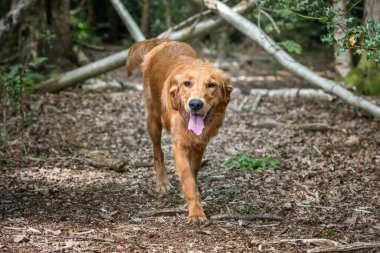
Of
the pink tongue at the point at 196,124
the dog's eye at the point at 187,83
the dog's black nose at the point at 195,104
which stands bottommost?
the pink tongue at the point at 196,124

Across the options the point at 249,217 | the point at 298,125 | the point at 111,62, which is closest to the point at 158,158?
the point at 249,217

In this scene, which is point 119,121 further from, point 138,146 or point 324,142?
point 324,142

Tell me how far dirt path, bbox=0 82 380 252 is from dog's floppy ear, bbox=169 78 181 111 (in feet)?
3.69

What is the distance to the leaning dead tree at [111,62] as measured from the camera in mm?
11516

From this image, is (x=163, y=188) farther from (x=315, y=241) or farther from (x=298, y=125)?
(x=298, y=125)

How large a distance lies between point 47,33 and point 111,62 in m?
1.96

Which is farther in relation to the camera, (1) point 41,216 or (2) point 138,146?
(2) point 138,146

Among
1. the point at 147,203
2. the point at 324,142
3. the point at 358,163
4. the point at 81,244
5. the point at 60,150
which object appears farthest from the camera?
the point at 324,142

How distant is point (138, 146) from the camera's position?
9.22 meters

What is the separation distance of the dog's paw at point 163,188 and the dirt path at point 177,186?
10 centimetres

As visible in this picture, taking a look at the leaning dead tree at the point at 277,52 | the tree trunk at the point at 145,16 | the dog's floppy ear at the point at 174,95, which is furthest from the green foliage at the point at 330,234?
the tree trunk at the point at 145,16

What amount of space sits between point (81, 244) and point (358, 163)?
435cm

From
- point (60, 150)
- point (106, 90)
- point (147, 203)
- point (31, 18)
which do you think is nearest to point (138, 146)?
point (60, 150)

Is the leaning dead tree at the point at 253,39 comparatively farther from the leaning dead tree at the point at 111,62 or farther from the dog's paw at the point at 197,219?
the dog's paw at the point at 197,219
